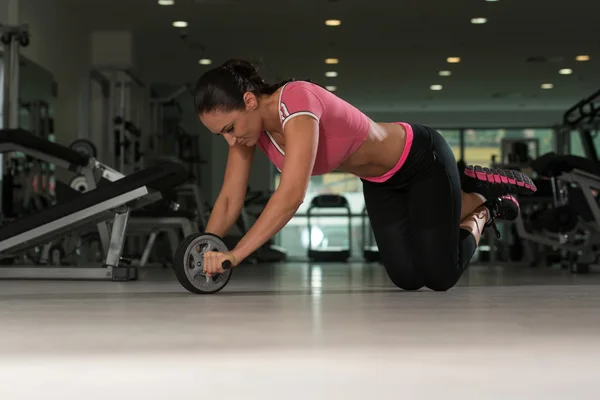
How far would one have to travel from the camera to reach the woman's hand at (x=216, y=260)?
1991 mm

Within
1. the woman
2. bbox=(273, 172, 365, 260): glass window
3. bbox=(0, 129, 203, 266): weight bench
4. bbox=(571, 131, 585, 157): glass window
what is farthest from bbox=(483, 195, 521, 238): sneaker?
bbox=(571, 131, 585, 157): glass window

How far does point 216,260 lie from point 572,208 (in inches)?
154

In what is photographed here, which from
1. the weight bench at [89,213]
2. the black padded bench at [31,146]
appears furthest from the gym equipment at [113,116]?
the weight bench at [89,213]

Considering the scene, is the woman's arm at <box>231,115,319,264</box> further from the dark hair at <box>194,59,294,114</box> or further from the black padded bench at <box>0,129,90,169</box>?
the black padded bench at <box>0,129,90,169</box>

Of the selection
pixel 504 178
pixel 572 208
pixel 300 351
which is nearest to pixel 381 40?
pixel 572 208

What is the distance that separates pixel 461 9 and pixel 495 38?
117 cm

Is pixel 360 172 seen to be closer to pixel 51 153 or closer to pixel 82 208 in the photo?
pixel 82 208

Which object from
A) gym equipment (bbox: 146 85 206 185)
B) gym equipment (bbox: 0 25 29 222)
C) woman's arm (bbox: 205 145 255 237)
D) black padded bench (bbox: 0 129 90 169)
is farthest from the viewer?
A: gym equipment (bbox: 146 85 206 185)

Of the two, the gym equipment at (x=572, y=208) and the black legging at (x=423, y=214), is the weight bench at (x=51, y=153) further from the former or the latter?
the gym equipment at (x=572, y=208)

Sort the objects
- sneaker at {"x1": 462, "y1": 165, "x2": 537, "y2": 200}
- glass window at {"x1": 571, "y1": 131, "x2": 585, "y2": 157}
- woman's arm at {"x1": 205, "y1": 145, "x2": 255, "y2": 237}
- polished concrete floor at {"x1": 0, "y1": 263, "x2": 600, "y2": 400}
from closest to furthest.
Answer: polished concrete floor at {"x1": 0, "y1": 263, "x2": 600, "y2": 400} → woman's arm at {"x1": 205, "y1": 145, "x2": 255, "y2": 237} → sneaker at {"x1": 462, "y1": 165, "x2": 537, "y2": 200} → glass window at {"x1": 571, "y1": 131, "x2": 585, "y2": 157}

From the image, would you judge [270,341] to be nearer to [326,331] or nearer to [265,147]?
[326,331]

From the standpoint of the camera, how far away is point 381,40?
27.2ft

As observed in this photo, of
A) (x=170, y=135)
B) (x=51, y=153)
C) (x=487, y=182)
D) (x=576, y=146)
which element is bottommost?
(x=487, y=182)

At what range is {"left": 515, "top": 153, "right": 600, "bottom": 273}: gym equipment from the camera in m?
4.81
